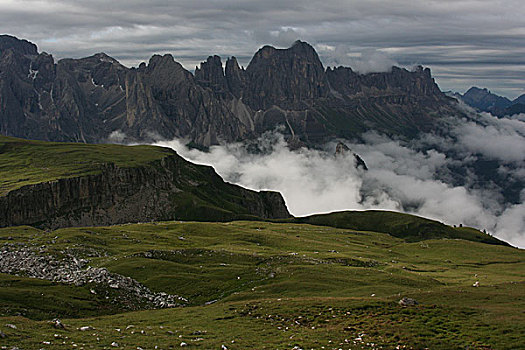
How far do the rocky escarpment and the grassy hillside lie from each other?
5.78ft

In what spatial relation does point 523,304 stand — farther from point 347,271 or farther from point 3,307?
point 3,307

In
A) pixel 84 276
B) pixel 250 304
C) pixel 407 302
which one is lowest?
pixel 84 276

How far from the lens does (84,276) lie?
73.1 m

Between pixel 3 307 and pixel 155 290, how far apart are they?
72.1 feet

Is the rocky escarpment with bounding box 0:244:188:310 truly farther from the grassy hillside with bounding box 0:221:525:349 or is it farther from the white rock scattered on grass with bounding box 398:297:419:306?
the white rock scattered on grass with bounding box 398:297:419:306

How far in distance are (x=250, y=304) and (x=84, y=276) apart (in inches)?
1096

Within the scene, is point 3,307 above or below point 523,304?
below

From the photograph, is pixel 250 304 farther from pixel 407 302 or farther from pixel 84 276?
pixel 84 276

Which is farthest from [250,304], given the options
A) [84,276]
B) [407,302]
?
[84,276]

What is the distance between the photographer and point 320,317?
51469 mm

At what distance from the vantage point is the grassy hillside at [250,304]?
4216 cm

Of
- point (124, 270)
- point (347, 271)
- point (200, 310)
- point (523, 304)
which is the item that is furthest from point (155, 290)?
point (523, 304)

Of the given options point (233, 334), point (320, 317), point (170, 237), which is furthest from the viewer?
point (170, 237)

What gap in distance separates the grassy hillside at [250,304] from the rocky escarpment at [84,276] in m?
1.76
